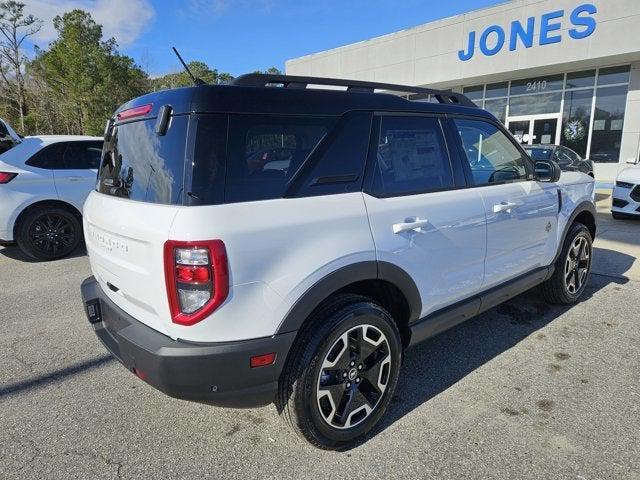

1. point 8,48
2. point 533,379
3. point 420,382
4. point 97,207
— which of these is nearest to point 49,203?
point 97,207

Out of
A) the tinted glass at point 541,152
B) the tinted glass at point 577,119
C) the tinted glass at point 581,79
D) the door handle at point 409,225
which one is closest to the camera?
the door handle at point 409,225

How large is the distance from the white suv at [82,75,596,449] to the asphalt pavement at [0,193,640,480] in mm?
317

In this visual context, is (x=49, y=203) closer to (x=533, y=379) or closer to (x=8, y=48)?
(x=533, y=379)

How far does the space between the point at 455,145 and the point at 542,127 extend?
51.8 ft

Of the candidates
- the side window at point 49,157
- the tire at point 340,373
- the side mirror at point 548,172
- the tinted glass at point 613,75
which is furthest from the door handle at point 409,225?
the tinted glass at point 613,75

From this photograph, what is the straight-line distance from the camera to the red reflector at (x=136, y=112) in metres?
2.21

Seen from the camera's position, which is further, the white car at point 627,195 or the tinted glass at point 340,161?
the white car at point 627,195

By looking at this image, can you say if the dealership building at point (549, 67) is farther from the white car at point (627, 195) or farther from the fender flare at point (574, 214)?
the fender flare at point (574, 214)

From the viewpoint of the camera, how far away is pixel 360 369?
7.88 feet

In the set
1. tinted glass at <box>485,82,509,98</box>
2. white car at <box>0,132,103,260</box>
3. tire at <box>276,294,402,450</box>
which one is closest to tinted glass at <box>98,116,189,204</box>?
tire at <box>276,294,402,450</box>

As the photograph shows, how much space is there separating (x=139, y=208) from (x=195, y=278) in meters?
0.54

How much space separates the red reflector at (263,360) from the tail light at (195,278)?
1.00 ft

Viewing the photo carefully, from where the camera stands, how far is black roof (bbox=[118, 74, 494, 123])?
6.31 feet

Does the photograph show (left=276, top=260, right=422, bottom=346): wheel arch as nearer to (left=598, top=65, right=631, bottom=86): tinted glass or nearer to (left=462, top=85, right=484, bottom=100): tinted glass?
(left=598, top=65, right=631, bottom=86): tinted glass
